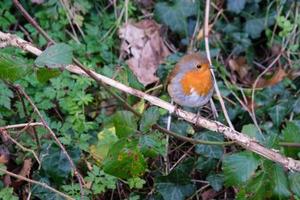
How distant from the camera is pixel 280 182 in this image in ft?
7.54

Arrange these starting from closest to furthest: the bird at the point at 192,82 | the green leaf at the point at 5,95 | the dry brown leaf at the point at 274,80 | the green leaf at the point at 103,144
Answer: the bird at the point at 192,82, the green leaf at the point at 5,95, the green leaf at the point at 103,144, the dry brown leaf at the point at 274,80

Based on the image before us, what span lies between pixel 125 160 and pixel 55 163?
84cm

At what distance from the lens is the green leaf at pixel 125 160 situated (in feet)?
7.55

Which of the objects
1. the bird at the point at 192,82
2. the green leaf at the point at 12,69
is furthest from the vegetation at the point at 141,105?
the bird at the point at 192,82

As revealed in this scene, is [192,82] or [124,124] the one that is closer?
[124,124]

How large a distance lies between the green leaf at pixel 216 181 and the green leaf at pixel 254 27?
148 cm

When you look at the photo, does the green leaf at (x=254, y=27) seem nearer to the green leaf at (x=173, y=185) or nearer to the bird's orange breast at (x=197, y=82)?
the bird's orange breast at (x=197, y=82)

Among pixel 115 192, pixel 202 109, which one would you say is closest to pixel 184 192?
pixel 115 192

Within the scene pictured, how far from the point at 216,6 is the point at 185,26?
1.38ft

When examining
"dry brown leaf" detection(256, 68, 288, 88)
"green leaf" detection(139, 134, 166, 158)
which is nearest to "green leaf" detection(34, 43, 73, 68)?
"green leaf" detection(139, 134, 166, 158)

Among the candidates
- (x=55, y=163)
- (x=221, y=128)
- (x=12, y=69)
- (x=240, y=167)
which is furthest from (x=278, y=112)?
(x=12, y=69)

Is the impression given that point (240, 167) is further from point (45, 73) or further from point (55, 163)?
point (55, 163)

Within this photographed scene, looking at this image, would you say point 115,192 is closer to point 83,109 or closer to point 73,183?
point 73,183

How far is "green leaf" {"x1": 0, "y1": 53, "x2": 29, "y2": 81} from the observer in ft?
7.16
